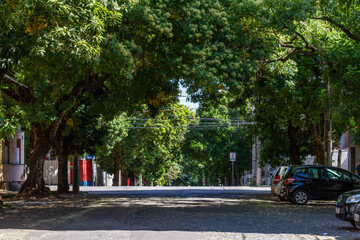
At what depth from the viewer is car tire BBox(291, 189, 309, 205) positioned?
77.0 ft

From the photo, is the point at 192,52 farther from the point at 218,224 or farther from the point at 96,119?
the point at 96,119

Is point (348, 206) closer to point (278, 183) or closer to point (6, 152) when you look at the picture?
point (278, 183)

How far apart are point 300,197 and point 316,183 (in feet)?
2.71

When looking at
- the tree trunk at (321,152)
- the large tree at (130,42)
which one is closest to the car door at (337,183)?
the tree trunk at (321,152)

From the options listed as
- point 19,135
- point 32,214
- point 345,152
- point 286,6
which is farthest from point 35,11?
point 345,152

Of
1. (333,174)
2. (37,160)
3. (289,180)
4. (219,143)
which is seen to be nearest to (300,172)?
(289,180)

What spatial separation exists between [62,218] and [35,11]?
5.62 meters

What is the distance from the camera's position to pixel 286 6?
19.0m

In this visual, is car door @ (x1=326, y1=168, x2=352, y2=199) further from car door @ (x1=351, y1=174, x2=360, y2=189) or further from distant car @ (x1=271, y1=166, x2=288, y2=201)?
distant car @ (x1=271, y1=166, x2=288, y2=201)

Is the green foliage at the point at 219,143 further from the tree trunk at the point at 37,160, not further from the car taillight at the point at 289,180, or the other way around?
the car taillight at the point at 289,180

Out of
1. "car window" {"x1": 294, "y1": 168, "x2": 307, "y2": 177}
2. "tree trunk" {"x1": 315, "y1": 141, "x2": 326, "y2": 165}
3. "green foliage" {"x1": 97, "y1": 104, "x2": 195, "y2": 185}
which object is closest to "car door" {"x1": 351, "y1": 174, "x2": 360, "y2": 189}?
"car window" {"x1": 294, "y1": 168, "x2": 307, "y2": 177}

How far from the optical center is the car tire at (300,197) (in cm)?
2348

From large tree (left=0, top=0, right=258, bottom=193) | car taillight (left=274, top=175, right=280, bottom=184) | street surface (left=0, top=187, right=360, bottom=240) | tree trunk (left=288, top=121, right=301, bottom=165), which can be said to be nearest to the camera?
street surface (left=0, top=187, right=360, bottom=240)

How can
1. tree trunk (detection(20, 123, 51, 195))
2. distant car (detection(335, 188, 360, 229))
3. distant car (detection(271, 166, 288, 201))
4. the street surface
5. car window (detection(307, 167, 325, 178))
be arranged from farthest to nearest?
tree trunk (detection(20, 123, 51, 195))
distant car (detection(271, 166, 288, 201))
car window (detection(307, 167, 325, 178))
distant car (detection(335, 188, 360, 229))
the street surface
